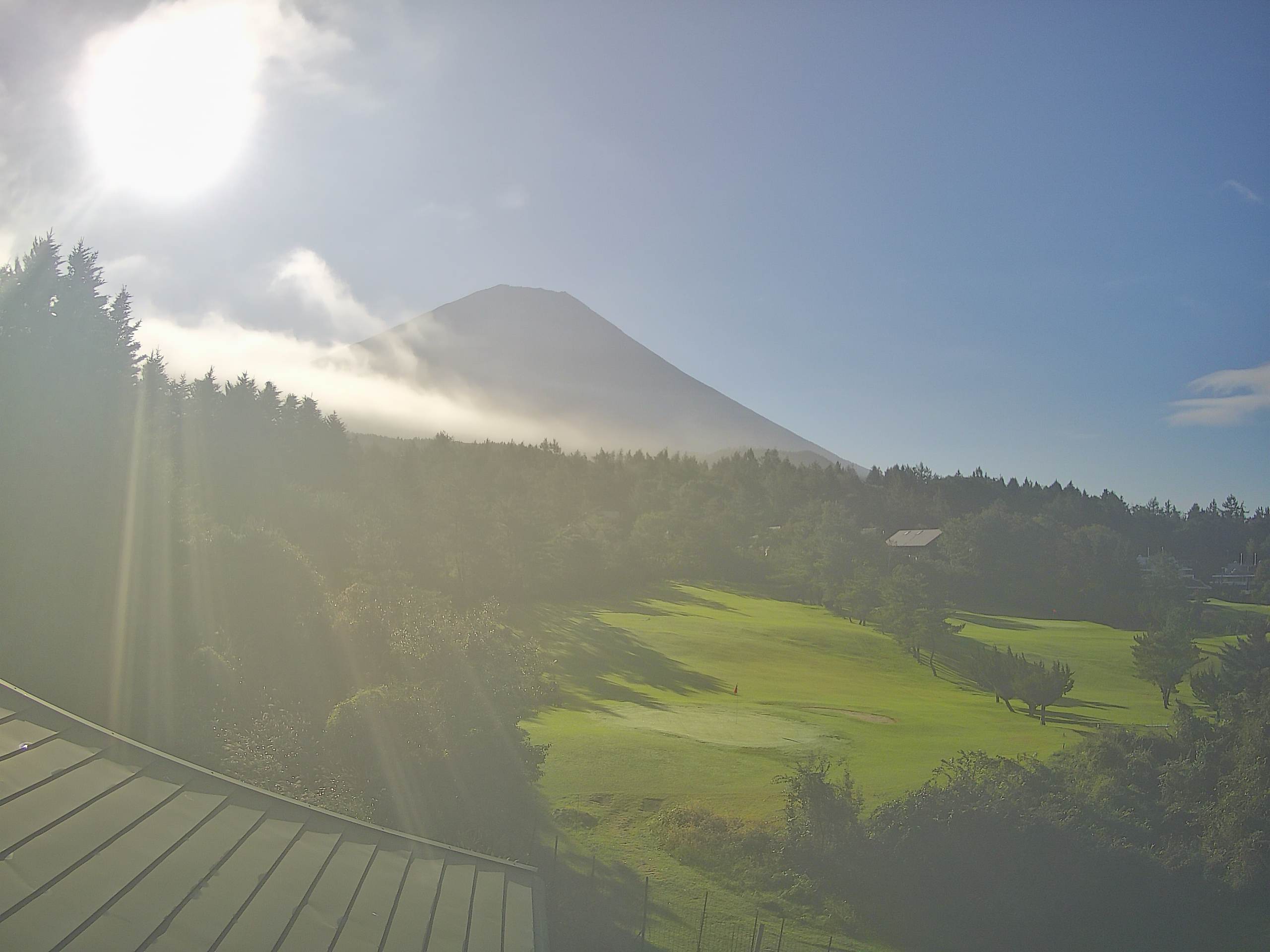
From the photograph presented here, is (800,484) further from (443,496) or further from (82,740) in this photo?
(82,740)

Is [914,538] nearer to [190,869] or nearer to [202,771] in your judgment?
[202,771]

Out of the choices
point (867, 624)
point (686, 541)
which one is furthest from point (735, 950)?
point (686, 541)

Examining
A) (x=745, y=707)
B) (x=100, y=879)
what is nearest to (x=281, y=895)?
(x=100, y=879)

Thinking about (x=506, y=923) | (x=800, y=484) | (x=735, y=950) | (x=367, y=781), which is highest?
(x=800, y=484)

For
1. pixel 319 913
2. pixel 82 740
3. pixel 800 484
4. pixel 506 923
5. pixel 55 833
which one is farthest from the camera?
pixel 800 484

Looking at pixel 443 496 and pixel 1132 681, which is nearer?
pixel 1132 681

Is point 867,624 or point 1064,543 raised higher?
point 1064,543

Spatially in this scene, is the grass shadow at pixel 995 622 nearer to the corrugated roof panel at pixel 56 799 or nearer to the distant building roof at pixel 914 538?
the distant building roof at pixel 914 538
